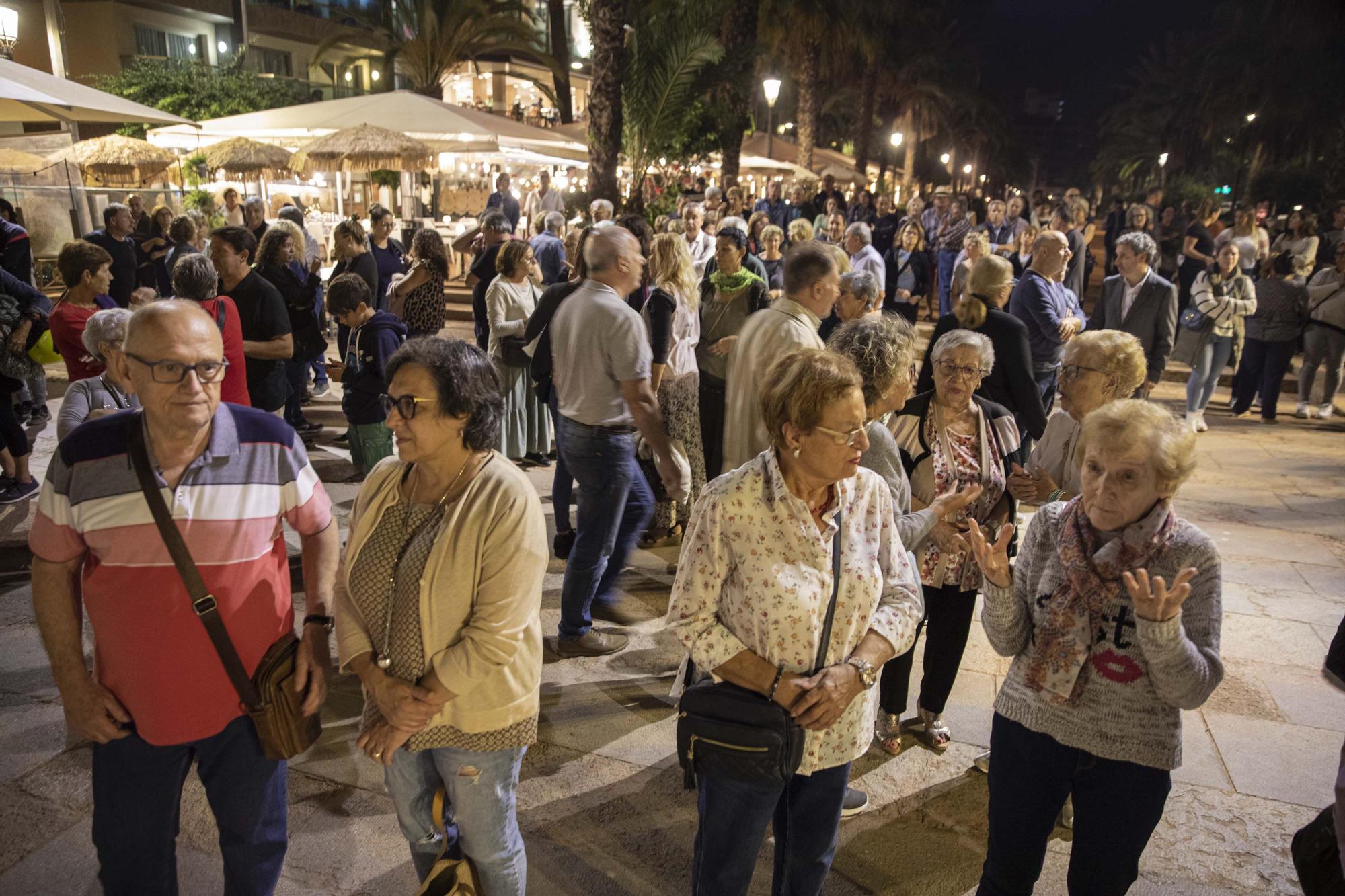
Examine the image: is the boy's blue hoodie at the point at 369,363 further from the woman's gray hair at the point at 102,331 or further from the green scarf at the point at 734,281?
the green scarf at the point at 734,281

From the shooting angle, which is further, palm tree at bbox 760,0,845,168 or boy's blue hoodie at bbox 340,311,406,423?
palm tree at bbox 760,0,845,168

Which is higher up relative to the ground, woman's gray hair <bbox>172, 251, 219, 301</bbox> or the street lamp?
the street lamp

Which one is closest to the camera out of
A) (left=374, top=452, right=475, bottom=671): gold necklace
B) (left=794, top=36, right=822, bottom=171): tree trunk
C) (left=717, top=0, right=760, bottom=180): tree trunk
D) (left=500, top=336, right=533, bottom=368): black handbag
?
(left=374, top=452, right=475, bottom=671): gold necklace

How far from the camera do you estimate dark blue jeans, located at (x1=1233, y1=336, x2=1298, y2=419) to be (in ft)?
A: 31.8

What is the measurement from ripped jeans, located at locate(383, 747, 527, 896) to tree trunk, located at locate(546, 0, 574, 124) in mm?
22141

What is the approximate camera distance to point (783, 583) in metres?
2.21

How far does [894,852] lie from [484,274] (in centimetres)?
586

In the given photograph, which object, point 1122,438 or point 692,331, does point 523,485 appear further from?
point 692,331

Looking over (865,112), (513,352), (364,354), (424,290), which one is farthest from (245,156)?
(865,112)

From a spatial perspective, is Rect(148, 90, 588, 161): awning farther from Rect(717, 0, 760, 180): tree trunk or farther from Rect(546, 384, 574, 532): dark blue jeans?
Rect(546, 384, 574, 532): dark blue jeans

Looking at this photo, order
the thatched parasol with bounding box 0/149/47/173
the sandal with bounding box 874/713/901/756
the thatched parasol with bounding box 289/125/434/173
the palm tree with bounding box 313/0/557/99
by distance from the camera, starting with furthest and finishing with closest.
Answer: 1. the palm tree with bounding box 313/0/557/99
2. the thatched parasol with bounding box 0/149/47/173
3. the thatched parasol with bounding box 289/125/434/173
4. the sandal with bounding box 874/713/901/756

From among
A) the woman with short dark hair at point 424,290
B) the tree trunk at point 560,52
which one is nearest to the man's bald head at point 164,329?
the woman with short dark hair at point 424,290

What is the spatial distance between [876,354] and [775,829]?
1529 mm

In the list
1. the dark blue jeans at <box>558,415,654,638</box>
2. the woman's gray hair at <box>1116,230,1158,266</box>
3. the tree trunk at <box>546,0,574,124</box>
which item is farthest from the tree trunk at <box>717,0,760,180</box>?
the dark blue jeans at <box>558,415,654,638</box>
